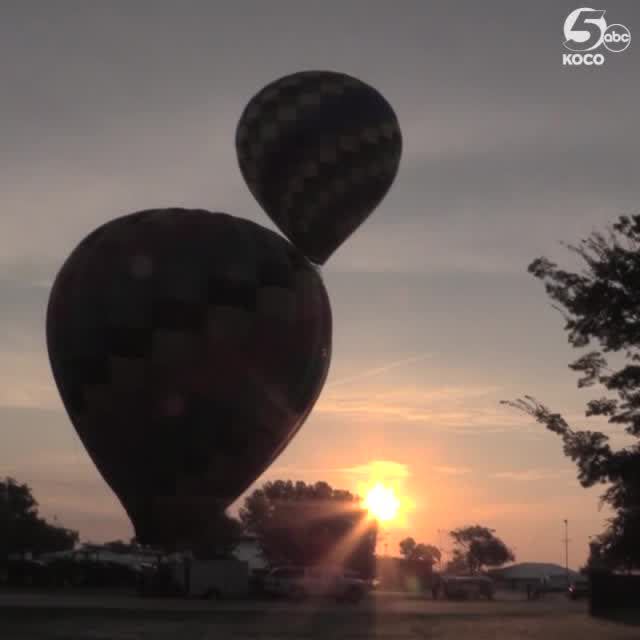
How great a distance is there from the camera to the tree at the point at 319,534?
93.6 metres

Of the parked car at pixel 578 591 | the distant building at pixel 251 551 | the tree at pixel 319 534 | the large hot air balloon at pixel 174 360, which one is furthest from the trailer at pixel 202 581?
the distant building at pixel 251 551

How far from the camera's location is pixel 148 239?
922 inches

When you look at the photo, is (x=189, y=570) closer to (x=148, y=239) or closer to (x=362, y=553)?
(x=148, y=239)

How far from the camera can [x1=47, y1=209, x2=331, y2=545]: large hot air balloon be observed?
902 inches

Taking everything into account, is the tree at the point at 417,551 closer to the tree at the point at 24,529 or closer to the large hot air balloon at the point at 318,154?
the tree at the point at 24,529

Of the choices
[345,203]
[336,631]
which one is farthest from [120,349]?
[336,631]

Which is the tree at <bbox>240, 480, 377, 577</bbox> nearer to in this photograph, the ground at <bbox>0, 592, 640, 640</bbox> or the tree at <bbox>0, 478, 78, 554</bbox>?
the tree at <bbox>0, 478, 78, 554</bbox>

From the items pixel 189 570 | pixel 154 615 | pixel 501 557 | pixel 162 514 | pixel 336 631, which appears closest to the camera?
pixel 162 514

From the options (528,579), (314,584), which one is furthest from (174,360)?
(528,579)

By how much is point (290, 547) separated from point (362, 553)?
6.29m

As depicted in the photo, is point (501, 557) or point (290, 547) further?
point (501, 557)

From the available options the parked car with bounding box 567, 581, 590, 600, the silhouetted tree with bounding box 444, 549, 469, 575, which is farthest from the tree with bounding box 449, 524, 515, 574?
the parked car with bounding box 567, 581, 590, 600

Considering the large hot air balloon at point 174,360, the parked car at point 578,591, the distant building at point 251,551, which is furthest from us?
the distant building at point 251,551

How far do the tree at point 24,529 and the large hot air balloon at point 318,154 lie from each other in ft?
244
